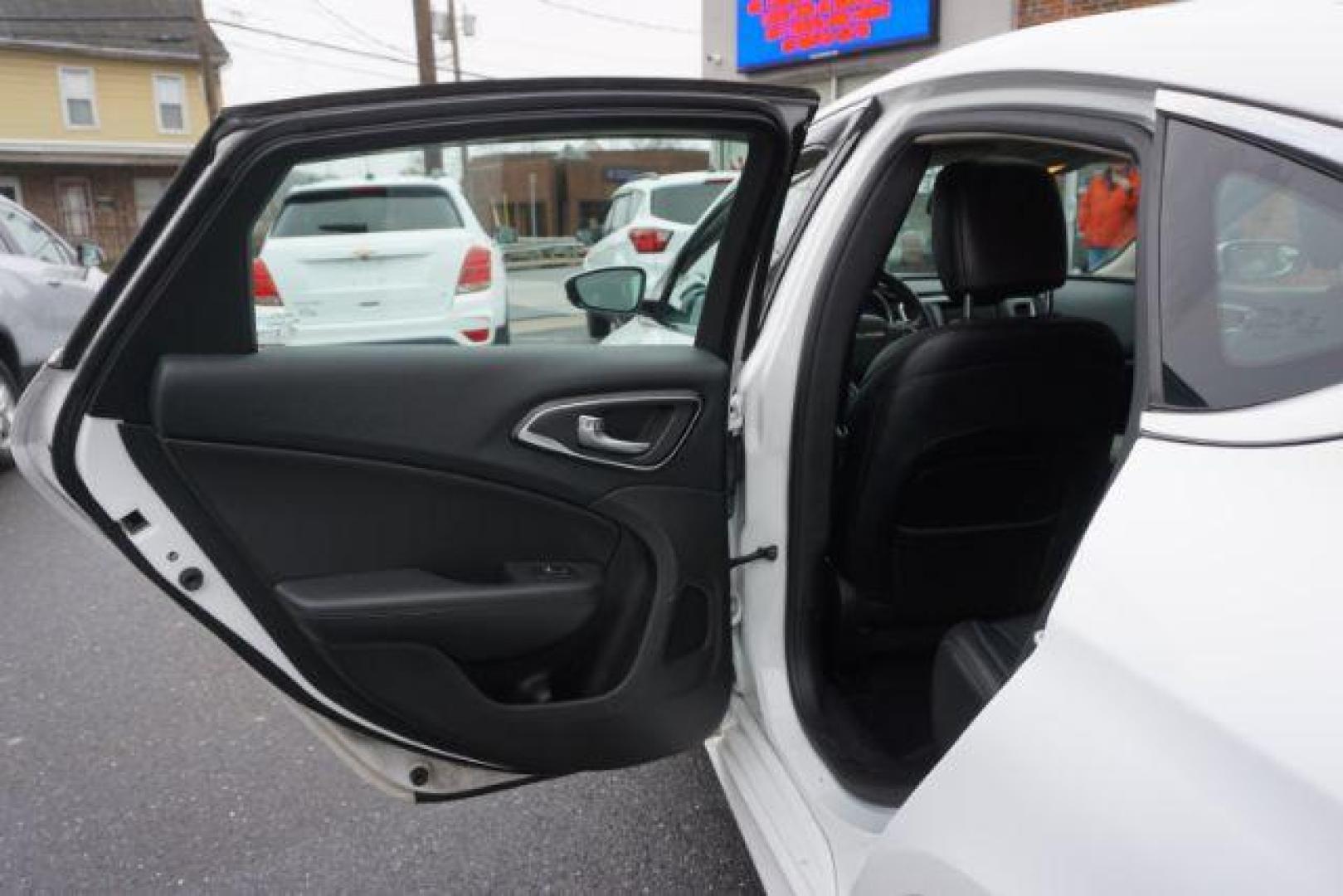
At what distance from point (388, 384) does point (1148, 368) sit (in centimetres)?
117

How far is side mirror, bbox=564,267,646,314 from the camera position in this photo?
9.04ft

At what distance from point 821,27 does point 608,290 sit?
384 inches

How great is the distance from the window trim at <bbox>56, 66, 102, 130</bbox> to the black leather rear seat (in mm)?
30217

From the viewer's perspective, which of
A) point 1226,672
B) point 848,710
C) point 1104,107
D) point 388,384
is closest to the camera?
point 1226,672

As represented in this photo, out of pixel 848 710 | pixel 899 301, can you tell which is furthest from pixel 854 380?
pixel 848 710

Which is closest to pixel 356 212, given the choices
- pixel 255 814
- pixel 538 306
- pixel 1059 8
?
pixel 538 306

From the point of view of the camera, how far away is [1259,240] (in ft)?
3.22

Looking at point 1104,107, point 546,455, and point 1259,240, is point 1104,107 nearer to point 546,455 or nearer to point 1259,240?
point 1259,240

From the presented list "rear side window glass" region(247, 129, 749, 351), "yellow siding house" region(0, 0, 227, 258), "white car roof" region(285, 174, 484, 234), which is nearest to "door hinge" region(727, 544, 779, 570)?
"rear side window glass" region(247, 129, 749, 351)

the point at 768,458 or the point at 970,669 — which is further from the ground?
the point at 768,458

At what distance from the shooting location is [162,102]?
26703 millimetres

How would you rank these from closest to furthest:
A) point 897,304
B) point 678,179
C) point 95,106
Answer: point 897,304 → point 678,179 → point 95,106

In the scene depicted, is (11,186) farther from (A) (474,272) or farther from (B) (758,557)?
(B) (758,557)

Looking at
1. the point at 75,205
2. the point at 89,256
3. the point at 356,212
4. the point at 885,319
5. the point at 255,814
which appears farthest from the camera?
the point at 75,205
